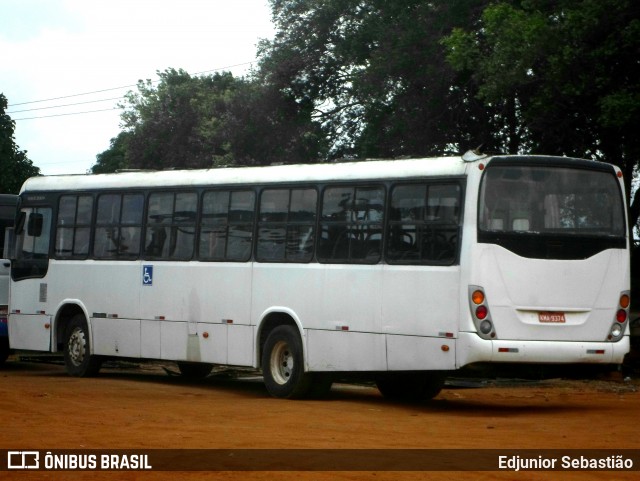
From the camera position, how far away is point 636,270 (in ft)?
138

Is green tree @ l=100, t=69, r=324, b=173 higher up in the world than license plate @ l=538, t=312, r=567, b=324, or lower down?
higher up

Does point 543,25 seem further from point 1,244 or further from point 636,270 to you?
point 636,270

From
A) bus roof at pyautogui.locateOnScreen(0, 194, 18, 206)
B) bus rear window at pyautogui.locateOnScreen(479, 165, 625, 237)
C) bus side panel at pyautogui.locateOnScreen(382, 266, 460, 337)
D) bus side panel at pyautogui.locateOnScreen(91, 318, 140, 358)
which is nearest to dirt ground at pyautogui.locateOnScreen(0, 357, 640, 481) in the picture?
bus side panel at pyautogui.locateOnScreen(91, 318, 140, 358)

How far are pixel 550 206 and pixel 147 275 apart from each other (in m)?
6.87

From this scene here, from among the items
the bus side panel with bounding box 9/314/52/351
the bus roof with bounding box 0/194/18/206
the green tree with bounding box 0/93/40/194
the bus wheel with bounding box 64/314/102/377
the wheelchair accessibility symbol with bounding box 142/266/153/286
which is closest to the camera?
the wheelchair accessibility symbol with bounding box 142/266/153/286

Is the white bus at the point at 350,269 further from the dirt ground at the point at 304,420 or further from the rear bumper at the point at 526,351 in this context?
the dirt ground at the point at 304,420

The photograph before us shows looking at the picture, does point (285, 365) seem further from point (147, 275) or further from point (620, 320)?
point (620, 320)

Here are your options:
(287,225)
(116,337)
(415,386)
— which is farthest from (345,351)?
(116,337)

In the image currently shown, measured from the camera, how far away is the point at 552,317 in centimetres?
1585

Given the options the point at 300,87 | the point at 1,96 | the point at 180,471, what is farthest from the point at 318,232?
the point at 1,96

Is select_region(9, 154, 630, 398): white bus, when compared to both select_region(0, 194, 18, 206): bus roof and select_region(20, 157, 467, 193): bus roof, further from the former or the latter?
select_region(0, 194, 18, 206): bus roof

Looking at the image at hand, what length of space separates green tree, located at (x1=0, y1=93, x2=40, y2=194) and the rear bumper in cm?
4391

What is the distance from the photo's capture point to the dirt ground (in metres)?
11.8

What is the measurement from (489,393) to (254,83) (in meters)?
33.5
